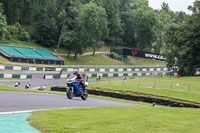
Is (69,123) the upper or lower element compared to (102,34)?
lower

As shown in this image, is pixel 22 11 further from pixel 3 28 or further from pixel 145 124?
pixel 145 124

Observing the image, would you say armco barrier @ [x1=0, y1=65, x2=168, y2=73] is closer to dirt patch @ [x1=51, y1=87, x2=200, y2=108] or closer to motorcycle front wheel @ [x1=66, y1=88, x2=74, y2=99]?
dirt patch @ [x1=51, y1=87, x2=200, y2=108]

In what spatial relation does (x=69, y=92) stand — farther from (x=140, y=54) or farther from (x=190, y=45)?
(x=140, y=54)

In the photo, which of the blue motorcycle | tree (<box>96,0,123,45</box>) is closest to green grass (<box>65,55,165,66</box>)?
tree (<box>96,0,123,45</box>)

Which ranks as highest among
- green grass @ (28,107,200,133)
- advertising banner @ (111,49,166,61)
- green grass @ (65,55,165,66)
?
advertising banner @ (111,49,166,61)

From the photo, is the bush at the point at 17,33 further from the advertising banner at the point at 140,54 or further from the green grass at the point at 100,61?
the advertising banner at the point at 140,54

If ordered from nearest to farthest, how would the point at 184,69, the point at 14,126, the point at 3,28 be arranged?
1. the point at 14,126
2. the point at 184,69
3. the point at 3,28

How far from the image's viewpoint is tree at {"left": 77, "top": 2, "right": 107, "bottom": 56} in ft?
287

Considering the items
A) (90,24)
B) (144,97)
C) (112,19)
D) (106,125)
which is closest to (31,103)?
(106,125)

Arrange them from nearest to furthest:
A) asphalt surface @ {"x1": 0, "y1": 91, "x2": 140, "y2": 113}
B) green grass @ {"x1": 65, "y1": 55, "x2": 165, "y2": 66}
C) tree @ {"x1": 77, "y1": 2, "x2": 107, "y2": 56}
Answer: asphalt surface @ {"x1": 0, "y1": 91, "x2": 140, "y2": 113}, green grass @ {"x1": 65, "y1": 55, "x2": 165, "y2": 66}, tree @ {"x1": 77, "y1": 2, "x2": 107, "y2": 56}

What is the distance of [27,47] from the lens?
7819 cm

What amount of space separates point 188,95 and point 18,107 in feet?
77.8

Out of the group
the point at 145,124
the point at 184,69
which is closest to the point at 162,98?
the point at 145,124

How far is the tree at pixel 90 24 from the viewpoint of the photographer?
287 ft
